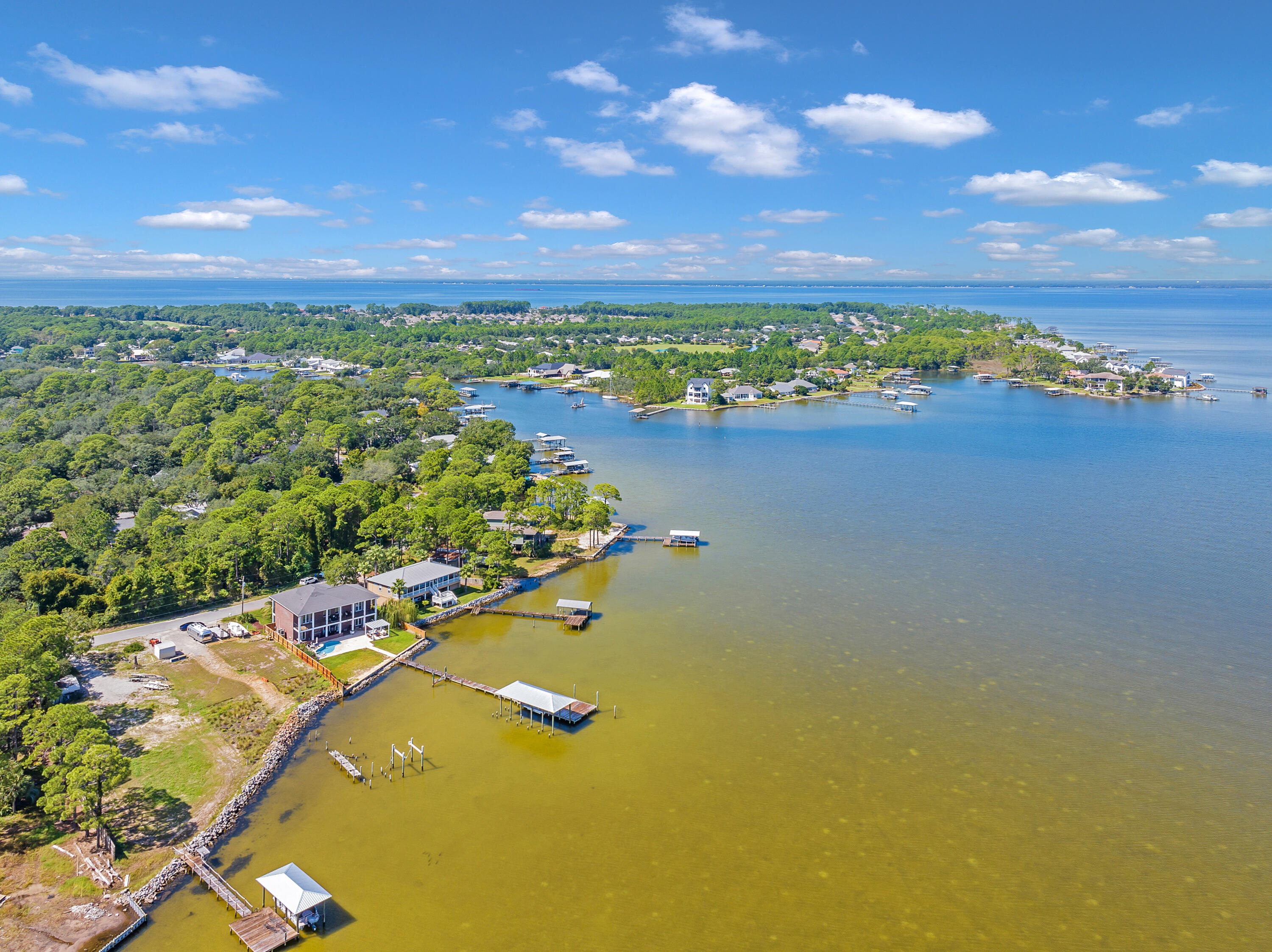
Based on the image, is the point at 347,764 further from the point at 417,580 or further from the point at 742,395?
the point at 742,395

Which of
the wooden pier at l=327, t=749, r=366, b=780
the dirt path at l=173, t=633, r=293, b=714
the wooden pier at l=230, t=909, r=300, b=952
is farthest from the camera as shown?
the dirt path at l=173, t=633, r=293, b=714

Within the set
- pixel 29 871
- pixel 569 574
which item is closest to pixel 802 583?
pixel 569 574

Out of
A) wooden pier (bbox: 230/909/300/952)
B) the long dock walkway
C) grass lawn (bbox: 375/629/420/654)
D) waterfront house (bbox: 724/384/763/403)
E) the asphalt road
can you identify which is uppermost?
waterfront house (bbox: 724/384/763/403)

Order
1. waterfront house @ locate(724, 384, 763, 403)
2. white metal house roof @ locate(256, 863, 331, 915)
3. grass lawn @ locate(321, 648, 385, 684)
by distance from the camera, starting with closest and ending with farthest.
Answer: white metal house roof @ locate(256, 863, 331, 915)
grass lawn @ locate(321, 648, 385, 684)
waterfront house @ locate(724, 384, 763, 403)

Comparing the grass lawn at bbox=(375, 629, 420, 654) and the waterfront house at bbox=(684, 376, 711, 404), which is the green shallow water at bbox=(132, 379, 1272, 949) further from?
the waterfront house at bbox=(684, 376, 711, 404)

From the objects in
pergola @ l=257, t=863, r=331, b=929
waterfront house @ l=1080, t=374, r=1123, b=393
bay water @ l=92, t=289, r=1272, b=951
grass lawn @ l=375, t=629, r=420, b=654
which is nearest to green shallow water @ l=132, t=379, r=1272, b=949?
bay water @ l=92, t=289, r=1272, b=951
